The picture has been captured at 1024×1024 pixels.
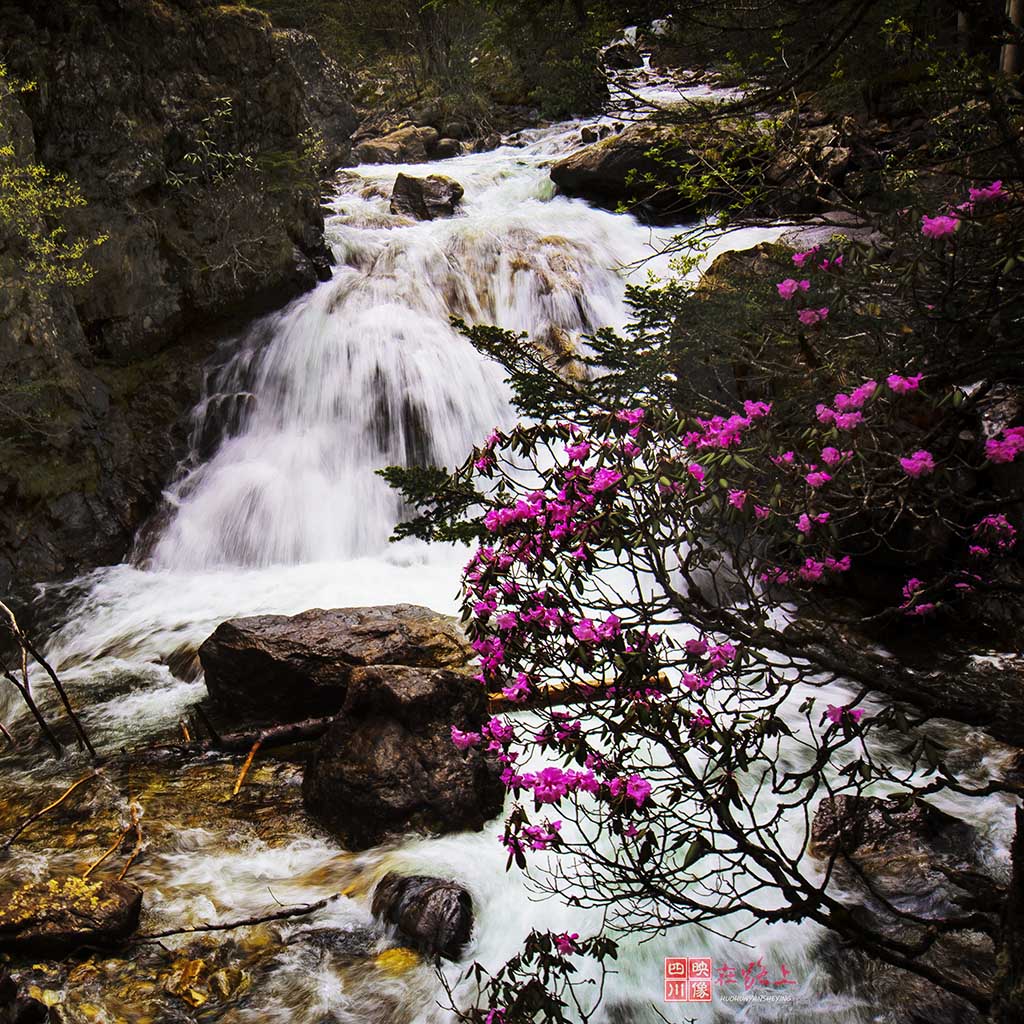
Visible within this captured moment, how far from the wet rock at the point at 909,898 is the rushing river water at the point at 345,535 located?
6.8 inches

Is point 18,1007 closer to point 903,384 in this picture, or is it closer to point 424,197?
point 903,384

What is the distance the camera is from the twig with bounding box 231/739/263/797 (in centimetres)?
477

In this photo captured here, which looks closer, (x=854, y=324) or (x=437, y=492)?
(x=437, y=492)

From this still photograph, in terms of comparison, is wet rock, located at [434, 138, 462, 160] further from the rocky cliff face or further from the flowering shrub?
the flowering shrub

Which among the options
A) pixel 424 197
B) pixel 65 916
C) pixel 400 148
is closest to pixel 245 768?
pixel 65 916

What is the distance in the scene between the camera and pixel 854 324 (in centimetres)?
473

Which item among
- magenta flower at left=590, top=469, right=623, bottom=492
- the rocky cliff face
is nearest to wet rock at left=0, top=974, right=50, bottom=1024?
magenta flower at left=590, top=469, right=623, bottom=492

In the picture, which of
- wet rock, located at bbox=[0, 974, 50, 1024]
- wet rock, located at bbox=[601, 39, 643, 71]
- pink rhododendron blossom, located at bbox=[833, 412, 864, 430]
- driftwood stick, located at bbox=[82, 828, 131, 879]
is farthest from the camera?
wet rock, located at bbox=[601, 39, 643, 71]

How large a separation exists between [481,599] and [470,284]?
9405 mm

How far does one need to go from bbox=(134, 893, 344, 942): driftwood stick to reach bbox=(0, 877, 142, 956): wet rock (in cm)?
13

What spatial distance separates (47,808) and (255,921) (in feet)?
5.19

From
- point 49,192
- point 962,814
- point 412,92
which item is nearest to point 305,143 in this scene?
point 49,192

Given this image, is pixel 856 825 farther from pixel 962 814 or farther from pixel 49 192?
pixel 49 192

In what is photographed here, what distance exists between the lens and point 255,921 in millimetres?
3717
